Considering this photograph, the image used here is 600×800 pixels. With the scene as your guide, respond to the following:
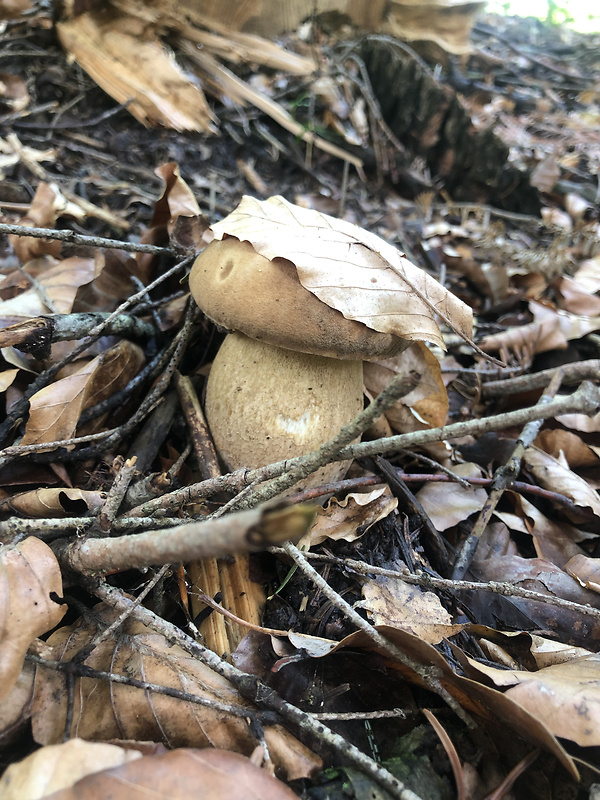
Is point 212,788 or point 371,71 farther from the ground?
point 371,71

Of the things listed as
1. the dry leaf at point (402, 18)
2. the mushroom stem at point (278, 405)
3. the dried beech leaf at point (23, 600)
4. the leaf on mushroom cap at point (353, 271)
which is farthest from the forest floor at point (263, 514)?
the dry leaf at point (402, 18)

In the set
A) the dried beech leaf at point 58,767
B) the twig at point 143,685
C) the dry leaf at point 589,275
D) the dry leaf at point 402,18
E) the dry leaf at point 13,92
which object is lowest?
the twig at point 143,685

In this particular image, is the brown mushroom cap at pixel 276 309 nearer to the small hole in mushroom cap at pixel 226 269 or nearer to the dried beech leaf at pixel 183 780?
the small hole in mushroom cap at pixel 226 269

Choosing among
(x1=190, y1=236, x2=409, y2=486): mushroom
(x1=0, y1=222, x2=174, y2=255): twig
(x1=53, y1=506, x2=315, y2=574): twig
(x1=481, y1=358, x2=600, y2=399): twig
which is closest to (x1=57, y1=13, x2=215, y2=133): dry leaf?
(x1=0, y1=222, x2=174, y2=255): twig

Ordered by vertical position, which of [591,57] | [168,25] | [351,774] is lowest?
[351,774]

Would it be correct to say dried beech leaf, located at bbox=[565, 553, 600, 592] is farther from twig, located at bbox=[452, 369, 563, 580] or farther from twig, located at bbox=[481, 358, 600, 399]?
twig, located at bbox=[481, 358, 600, 399]

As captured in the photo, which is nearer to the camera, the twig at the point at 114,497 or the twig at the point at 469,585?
the twig at the point at 114,497

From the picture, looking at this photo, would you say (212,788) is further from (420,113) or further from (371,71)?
(371,71)

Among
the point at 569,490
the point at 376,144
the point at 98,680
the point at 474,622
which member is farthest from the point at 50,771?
the point at 376,144
